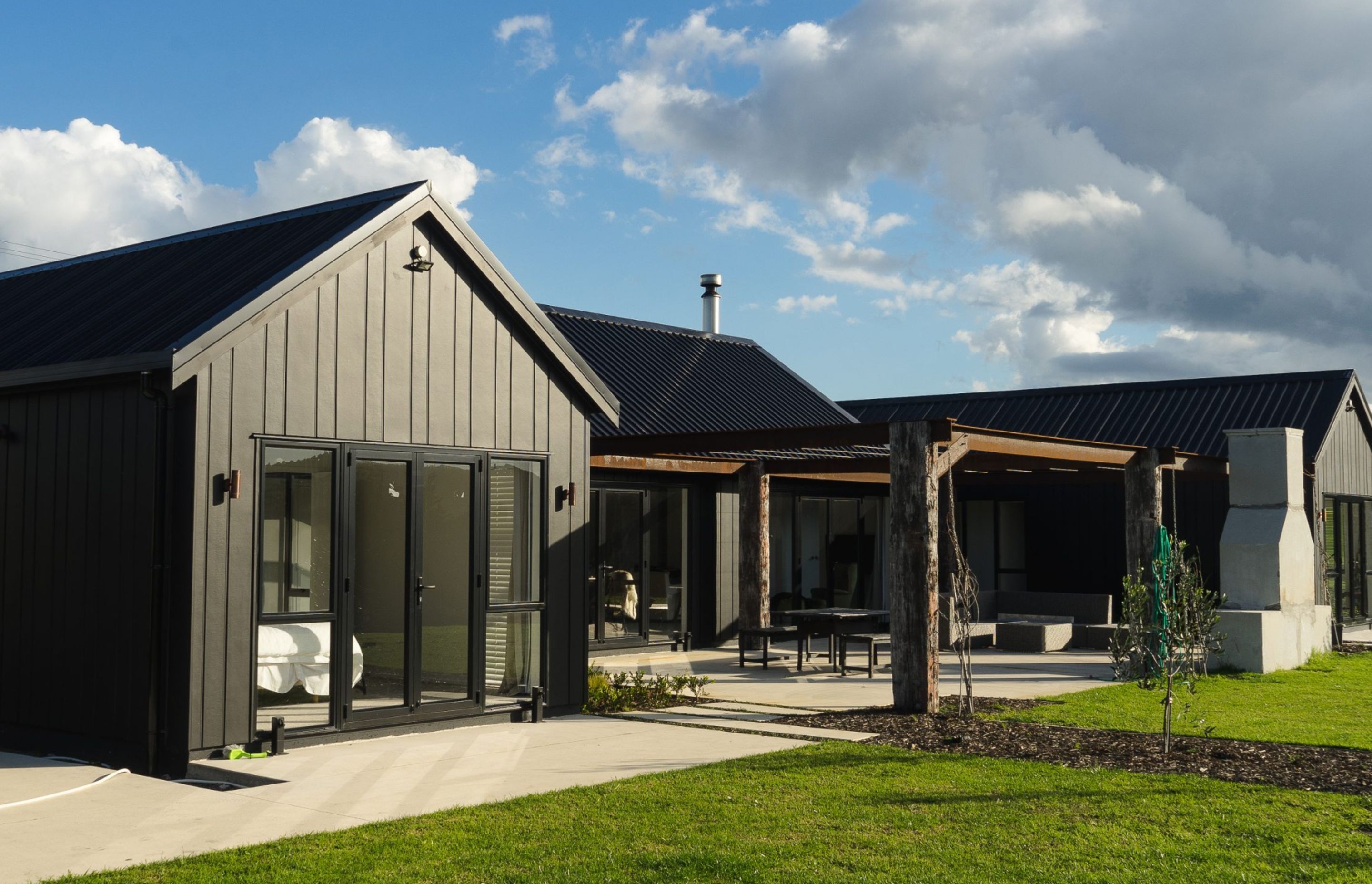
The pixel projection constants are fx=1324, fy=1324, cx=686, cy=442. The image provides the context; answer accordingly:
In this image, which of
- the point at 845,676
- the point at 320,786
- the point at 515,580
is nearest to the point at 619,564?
the point at 845,676

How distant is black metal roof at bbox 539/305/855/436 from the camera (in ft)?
60.2

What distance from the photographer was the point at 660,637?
58.6 ft

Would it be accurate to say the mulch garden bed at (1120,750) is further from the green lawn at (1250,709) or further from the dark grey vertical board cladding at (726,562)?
the dark grey vertical board cladding at (726,562)

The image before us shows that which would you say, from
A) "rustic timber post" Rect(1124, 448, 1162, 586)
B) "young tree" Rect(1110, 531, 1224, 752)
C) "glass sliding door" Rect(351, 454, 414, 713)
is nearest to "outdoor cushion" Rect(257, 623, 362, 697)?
"glass sliding door" Rect(351, 454, 414, 713)

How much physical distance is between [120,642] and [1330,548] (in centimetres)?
1985

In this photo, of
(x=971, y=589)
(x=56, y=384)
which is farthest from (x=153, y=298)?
(x=971, y=589)

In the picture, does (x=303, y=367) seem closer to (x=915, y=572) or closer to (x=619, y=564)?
(x=915, y=572)

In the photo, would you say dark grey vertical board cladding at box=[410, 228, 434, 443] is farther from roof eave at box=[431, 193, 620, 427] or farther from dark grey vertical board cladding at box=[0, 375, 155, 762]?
dark grey vertical board cladding at box=[0, 375, 155, 762]

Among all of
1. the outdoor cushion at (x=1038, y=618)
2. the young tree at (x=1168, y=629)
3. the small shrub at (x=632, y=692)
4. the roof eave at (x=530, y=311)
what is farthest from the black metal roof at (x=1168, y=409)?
the roof eave at (x=530, y=311)

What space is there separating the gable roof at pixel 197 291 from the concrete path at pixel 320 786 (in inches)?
107

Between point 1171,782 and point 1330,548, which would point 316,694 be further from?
point 1330,548

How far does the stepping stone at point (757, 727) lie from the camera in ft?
33.6

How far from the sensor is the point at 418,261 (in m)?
10.4

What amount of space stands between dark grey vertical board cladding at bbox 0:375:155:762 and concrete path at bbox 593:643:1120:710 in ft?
18.4
